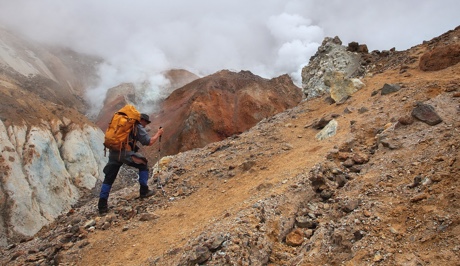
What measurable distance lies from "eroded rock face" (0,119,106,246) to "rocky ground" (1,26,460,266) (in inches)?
319

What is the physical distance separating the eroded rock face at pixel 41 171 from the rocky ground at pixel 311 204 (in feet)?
26.6

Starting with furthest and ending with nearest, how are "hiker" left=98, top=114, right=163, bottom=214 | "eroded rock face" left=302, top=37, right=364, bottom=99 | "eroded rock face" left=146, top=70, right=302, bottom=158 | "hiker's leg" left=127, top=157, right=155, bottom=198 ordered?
"eroded rock face" left=146, top=70, right=302, bottom=158 < "eroded rock face" left=302, top=37, right=364, bottom=99 < "hiker's leg" left=127, top=157, right=155, bottom=198 < "hiker" left=98, top=114, right=163, bottom=214

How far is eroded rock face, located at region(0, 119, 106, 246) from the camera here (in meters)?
15.3

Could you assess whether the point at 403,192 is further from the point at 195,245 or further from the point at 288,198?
the point at 195,245

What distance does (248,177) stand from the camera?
8219mm

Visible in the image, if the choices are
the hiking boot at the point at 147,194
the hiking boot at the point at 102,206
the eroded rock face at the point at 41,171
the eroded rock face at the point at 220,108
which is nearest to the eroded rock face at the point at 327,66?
the hiking boot at the point at 147,194

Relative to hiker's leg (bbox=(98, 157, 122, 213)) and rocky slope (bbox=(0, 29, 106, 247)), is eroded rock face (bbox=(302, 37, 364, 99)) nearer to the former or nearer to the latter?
hiker's leg (bbox=(98, 157, 122, 213))

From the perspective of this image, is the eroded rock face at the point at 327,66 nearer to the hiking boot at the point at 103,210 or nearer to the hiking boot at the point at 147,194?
the hiking boot at the point at 147,194

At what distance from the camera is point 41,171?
59.6 feet

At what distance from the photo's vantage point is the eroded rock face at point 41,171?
15270mm

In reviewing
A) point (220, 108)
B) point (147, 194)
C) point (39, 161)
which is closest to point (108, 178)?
point (147, 194)

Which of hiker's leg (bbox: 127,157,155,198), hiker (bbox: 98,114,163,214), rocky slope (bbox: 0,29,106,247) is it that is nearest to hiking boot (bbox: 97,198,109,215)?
hiker (bbox: 98,114,163,214)

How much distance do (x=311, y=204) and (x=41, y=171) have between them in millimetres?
17035

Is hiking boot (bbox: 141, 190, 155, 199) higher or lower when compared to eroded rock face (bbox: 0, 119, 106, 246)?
lower
